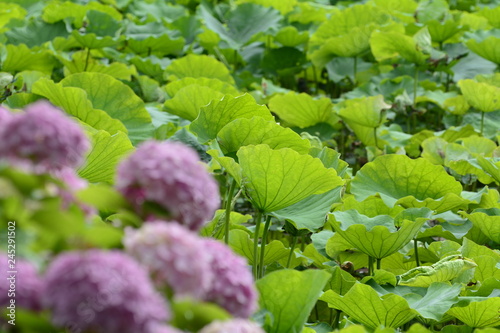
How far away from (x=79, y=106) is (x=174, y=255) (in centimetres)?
145

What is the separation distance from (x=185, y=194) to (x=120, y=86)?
156cm

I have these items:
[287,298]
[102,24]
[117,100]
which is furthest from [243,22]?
[287,298]

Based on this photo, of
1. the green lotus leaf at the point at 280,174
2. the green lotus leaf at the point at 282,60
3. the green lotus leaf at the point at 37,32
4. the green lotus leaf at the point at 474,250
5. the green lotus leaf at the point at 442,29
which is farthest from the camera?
the green lotus leaf at the point at 282,60

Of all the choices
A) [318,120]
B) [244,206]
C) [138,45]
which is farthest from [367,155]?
[138,45]

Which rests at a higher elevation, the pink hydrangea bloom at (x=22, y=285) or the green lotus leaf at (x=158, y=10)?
the pink hydrangea bloom at (x=22, y=285)

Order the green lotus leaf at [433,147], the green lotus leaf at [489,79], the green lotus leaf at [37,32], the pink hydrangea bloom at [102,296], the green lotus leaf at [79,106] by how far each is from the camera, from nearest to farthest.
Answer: the pink hydrangea bloom at [102,296] < the green lotus leaf at [79,106] < the green lotus leaf at [433,147] < the green lotus leaf at [489,79] < the green lotus leaf at [37,32]

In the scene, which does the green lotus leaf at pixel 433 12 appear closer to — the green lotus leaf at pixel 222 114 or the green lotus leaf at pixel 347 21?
the green lotus leaf at pixel 347 21

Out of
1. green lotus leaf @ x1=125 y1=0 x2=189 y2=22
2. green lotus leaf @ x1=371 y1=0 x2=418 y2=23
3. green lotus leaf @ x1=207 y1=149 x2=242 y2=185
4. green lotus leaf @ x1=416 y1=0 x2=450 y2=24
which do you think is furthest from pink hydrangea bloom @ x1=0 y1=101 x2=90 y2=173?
green lotus leaf @ x1=371 y1=0 x2=418 y2=23

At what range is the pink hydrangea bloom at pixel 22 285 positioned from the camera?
0.67 m

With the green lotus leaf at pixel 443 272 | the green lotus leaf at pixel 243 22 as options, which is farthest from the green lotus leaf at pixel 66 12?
the green lotus leaf at pixel 443 272

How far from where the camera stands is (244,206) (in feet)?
8.94

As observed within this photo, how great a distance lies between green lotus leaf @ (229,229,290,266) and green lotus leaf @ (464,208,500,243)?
17.0 inches

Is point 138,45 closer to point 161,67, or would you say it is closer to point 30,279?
point 161,67

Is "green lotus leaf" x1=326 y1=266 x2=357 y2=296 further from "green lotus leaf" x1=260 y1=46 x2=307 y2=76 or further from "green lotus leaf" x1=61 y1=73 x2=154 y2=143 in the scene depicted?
"green lotus leaf" x1=260 y1=46 x2=307 y2=76
